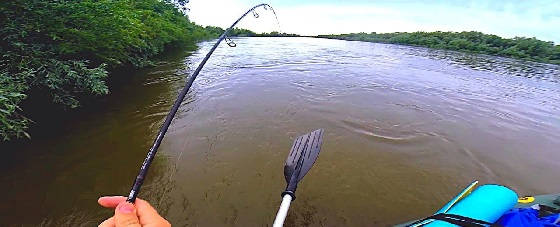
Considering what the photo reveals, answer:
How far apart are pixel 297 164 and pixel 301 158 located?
161 millimetres

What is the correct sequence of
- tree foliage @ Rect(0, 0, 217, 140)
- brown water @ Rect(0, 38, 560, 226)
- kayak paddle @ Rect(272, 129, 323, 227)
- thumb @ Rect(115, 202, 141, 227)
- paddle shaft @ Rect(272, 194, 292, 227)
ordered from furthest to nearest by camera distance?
tree foliage @ Rect(0, 0, 217, 140), brown water @ Rect(0, 38, 560, 226), kayak paddle @ Rect(272, 129, 323, 227), paddle shaft @ Rect(272, 194, 292, 227), thumb @ Rect(115, 202, 141, 227)

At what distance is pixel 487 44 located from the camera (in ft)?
94.3

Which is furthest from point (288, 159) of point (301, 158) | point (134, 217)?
point (134, 217)

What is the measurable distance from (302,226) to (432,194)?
84.8 inches

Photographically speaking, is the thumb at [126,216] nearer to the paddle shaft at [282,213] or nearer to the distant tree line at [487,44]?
the paddle shaft at [282,213]

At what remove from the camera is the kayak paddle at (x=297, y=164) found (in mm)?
2155

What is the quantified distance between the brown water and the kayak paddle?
1.05 metres

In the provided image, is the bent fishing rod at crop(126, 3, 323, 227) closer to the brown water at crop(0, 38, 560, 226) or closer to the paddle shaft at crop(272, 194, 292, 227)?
the paddle shaft at crop(272, 194, 292, 227)

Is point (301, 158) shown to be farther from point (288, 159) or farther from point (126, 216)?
point (126, 216)

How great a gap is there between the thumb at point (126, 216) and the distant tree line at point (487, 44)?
105 ft

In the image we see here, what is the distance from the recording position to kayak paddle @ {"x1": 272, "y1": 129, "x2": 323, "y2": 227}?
2155mm

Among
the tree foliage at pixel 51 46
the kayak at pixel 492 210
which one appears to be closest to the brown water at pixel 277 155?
the tree foliage at pixel 51 46

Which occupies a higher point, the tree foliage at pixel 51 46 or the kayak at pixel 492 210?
the tree foliage at pixel 51 46

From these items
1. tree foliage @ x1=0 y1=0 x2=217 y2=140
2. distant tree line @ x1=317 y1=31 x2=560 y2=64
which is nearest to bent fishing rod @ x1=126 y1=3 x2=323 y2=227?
tree foliage @ x1=0 y1=0 x2=217 y2=140
